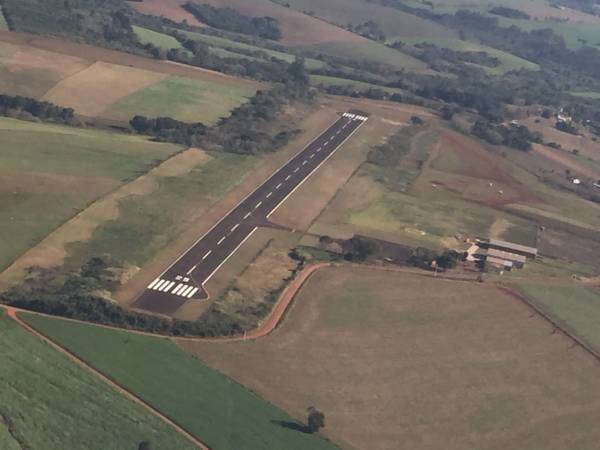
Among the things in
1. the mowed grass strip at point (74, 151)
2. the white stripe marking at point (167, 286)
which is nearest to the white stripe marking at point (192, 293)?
the white stripe marking at point (167, 286)

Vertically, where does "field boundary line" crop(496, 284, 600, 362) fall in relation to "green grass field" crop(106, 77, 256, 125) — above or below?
below

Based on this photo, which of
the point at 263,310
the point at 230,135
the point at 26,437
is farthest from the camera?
the point at 230,135

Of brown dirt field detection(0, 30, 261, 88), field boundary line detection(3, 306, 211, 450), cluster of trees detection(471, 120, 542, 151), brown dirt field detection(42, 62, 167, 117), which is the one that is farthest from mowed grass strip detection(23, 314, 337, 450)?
cluster of trees detection(471, 120, 542, 151)

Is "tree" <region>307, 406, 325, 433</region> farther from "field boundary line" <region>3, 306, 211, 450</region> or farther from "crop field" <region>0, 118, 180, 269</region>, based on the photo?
"crop field" <region>0, 118, 180, 269</region>

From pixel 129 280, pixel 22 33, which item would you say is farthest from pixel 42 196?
pixel 22 33

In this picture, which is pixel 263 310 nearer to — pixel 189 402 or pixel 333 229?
pixel 189 402

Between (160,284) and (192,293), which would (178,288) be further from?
(160,284)

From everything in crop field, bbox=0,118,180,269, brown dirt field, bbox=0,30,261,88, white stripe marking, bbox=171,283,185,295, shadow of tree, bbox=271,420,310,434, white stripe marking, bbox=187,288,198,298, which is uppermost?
brown dirt field, bbox=0,30,261,88
